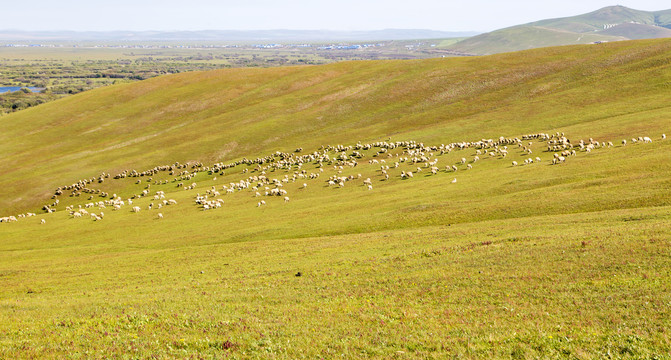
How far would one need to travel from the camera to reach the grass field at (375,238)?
20609mm

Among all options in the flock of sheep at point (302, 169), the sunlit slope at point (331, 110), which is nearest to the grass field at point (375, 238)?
the sunlit slope at point (331, 110)

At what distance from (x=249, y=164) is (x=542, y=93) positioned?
71.3 meters

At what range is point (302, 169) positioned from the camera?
271 feet

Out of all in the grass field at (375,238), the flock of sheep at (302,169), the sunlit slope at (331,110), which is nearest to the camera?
the grass field at (375,238)

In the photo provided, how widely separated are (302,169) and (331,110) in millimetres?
41436

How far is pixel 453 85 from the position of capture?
12381cm

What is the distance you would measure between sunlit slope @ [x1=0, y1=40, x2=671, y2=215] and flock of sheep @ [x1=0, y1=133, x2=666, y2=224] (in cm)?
537

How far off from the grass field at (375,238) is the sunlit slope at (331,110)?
2.65 feet

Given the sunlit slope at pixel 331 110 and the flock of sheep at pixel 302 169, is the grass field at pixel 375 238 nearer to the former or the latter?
the sunlit slope at pixel 331 110

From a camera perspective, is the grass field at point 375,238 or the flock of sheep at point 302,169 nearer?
the grass field at point 375,238

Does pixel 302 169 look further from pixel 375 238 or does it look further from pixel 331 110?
pixel 375 238

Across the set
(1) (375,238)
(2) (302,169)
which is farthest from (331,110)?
(1) (375,238)

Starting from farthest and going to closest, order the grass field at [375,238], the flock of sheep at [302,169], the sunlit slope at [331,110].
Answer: the sunlit slope at [331,110] → the flock of sheep at [302,169] → the grass field at [375,238]

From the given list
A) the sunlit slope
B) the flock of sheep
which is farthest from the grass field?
the flock of sheep
